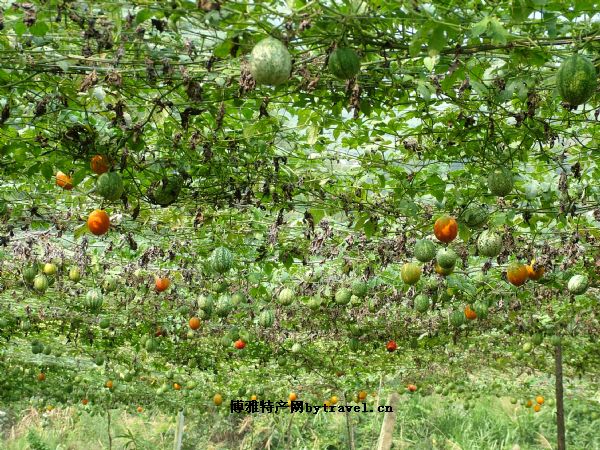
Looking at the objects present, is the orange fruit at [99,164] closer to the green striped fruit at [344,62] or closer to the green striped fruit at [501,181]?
the green striped fruit at [344,62]

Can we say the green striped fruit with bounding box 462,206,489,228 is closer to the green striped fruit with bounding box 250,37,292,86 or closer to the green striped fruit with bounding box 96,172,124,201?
the green striped fruit with bounding box 96,172,124,201

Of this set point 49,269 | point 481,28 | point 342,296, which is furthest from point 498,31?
point 49,269

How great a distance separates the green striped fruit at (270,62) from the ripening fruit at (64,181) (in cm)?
250

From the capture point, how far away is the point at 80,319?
34.8ft

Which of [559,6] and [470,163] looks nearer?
[559,6]

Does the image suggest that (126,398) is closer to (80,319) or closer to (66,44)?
(80,319)

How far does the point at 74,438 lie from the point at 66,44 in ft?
61.9

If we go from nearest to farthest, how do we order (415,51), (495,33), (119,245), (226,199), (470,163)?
(495,33) → (415,51) → (470,163) → (226,199) → (119,245)

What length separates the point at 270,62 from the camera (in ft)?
7.79

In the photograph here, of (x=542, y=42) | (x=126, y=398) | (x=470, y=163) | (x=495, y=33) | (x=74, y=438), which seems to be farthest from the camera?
(x=74, y=438)

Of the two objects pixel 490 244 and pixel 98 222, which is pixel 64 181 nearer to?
pixel 98 222

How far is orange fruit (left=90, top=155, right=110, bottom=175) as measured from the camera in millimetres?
3963

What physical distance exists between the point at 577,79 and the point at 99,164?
9.02ft

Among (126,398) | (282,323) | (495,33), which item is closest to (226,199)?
(495,33)
